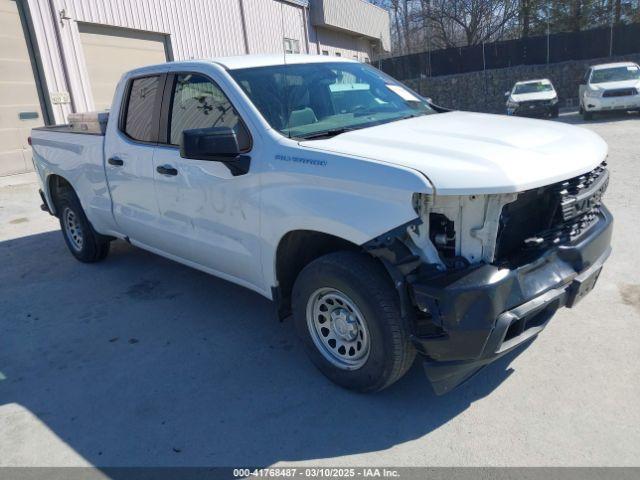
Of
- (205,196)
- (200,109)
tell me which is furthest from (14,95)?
(205,196)

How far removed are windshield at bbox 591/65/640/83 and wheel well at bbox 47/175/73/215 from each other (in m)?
16.0

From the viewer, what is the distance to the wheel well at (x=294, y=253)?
3299mm

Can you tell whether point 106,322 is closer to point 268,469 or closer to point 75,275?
point 75,275

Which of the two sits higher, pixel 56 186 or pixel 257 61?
pixel 257 61

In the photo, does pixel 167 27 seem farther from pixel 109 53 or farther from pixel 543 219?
pixel 543 219

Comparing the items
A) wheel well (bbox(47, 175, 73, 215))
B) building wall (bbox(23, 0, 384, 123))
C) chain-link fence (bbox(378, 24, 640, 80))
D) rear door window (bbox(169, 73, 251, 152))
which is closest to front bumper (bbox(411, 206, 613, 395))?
rear door window (bbox(169, 73, 251, 152))

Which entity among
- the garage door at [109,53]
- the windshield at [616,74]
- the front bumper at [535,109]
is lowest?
the front bumper at [535,109]

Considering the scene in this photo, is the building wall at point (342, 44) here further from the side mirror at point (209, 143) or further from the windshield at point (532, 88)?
the side mirror at point (209, 143)

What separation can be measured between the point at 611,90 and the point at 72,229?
50.5 ft

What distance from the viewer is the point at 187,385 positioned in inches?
139

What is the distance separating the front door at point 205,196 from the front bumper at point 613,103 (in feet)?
49.7

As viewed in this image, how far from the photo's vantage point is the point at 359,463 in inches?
107

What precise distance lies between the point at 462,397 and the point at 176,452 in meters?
1.65

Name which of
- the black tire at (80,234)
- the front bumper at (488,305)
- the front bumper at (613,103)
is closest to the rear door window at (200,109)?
the front bumper at (488,305)
